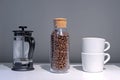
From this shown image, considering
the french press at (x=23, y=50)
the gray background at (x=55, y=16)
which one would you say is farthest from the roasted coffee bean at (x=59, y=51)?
the gray background at (x=55, y=16)

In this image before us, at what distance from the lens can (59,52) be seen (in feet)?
2.81

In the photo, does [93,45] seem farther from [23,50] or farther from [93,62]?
[23,50]

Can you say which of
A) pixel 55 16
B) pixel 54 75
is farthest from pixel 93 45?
pixel 55 16

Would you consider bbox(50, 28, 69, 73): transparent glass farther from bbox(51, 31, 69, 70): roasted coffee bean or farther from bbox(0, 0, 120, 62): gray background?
bbox(0, 0, 120, 62): gray background

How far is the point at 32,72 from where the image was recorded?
2.82 feet

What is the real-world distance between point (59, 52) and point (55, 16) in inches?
12.3

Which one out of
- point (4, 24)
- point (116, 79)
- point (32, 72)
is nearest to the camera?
point (116, 79)

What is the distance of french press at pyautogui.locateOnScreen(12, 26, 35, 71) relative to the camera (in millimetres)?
898

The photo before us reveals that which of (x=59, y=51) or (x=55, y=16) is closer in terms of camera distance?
(x=59, y=51)

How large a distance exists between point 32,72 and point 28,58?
0.27 feet

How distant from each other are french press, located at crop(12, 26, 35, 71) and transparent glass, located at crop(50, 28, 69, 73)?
0.34 ft

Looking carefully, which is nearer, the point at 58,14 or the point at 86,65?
the point at 86,65

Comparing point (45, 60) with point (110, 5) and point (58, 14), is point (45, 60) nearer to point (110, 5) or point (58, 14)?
point (58, 14)

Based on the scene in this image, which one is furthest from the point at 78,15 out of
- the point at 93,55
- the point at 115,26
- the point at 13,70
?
the point at 13,70
